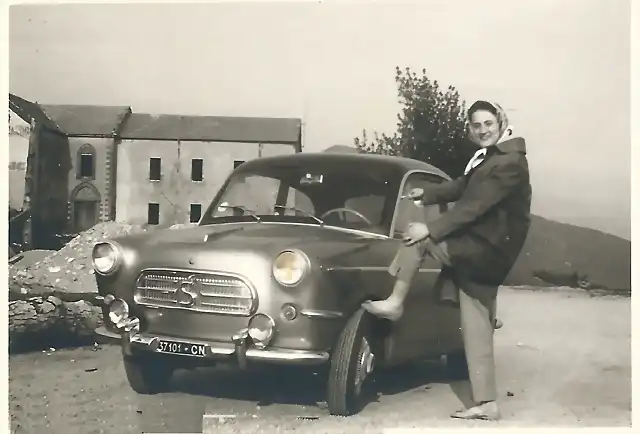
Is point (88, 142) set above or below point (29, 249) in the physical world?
above

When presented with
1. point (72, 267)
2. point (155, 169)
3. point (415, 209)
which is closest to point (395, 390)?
point (415, 209)

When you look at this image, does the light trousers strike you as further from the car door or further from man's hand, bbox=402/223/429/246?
man's hand, bbox=402/223/429/246

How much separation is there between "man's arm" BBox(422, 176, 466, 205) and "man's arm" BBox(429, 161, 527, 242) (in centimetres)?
3

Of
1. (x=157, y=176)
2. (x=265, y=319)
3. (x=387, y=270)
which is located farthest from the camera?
(x=157, y=176)

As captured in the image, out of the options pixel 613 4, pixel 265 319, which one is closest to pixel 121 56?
pixel 265 319

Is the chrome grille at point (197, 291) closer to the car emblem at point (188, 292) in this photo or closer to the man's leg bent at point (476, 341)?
the car emblem at point (188, 292)

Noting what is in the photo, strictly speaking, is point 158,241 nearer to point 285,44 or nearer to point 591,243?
point 285,44

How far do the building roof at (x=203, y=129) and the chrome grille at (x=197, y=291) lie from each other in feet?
2.24

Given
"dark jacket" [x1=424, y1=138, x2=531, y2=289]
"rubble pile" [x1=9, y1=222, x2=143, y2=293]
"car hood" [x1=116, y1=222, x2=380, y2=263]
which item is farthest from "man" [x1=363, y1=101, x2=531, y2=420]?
"rubble pile" [x1=9, y1=222, x2=143, y2=293]

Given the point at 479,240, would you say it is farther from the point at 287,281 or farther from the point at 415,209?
the point at 287,281

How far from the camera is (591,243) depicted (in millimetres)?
2752

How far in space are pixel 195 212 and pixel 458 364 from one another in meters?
1.30

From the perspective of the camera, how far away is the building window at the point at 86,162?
108 inches

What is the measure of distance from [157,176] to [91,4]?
0.89 metres
